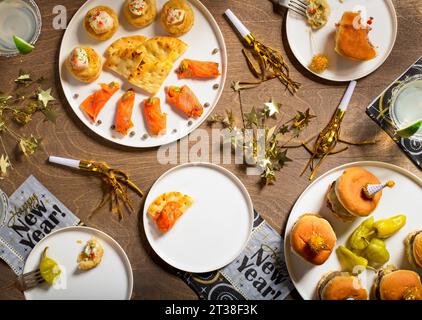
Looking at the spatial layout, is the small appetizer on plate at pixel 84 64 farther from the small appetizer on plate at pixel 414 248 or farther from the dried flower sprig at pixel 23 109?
the small appetizer on plate at pixel 414 248

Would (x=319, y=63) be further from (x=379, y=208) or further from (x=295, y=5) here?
(x=379, y=208)

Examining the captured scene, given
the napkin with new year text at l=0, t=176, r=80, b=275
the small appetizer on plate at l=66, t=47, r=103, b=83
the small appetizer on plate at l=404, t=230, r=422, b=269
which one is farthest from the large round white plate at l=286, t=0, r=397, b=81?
the napkin with new year text at l=0, t=176, r=80, b=275

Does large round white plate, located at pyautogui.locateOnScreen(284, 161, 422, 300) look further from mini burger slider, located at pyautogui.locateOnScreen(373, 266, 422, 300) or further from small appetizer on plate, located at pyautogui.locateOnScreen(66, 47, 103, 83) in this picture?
small appetizer on plate, located at pyautogui.locateOnScreen(66, 47, 103, 83)

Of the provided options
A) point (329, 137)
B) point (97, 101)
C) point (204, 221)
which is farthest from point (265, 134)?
point (97, 101)

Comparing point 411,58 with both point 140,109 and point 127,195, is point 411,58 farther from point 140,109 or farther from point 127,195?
point 127,195

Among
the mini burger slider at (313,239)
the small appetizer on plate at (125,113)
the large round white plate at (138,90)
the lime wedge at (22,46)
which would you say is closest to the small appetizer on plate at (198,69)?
the large round white plate at (138,90)
